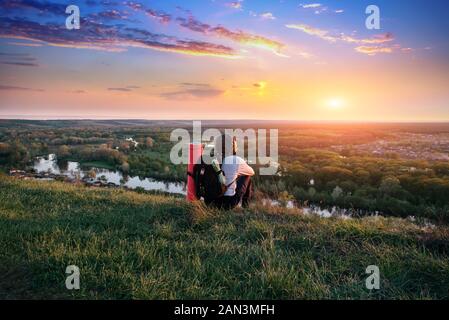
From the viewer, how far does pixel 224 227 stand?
6.15 meters

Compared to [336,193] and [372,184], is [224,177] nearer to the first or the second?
[336,193]

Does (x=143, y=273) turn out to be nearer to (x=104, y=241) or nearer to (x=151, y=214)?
(x=104, y=241)

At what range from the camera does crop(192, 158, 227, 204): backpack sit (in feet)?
22.3

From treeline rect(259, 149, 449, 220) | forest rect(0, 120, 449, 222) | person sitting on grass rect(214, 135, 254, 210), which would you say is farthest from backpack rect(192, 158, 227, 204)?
treeline rect(259, 149, 449, 220)

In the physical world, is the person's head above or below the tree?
above

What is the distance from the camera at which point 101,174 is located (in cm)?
3488

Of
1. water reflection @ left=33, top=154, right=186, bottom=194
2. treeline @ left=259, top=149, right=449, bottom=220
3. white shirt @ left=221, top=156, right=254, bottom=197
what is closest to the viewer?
white shirt @ left=221, top=156, right=254, bottom=197

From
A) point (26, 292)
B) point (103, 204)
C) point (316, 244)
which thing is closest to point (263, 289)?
point (316, 244)

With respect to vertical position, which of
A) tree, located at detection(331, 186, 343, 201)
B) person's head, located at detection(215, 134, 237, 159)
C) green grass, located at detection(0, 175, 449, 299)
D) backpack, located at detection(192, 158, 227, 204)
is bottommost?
tree, located at detection(331, 186, 343, 201)

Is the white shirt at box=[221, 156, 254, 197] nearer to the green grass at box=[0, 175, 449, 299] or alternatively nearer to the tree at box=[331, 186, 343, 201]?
the green grass at box=[0, 175, 449, 299]

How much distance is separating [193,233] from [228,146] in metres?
2.05

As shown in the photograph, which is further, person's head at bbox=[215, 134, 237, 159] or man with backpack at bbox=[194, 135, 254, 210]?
person's head at bbox=[215, 134, 237, 159]

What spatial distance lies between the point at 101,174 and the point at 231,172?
30799mm

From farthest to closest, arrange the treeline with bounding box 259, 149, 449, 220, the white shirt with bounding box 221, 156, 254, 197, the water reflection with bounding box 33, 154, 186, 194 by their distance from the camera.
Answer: the water reflection with bounding box 33, 154, 186, 194 < the treeline with bounding box 259, 149, 449, 220 < the white shirt with bounding box 221, 156, 254, 197
